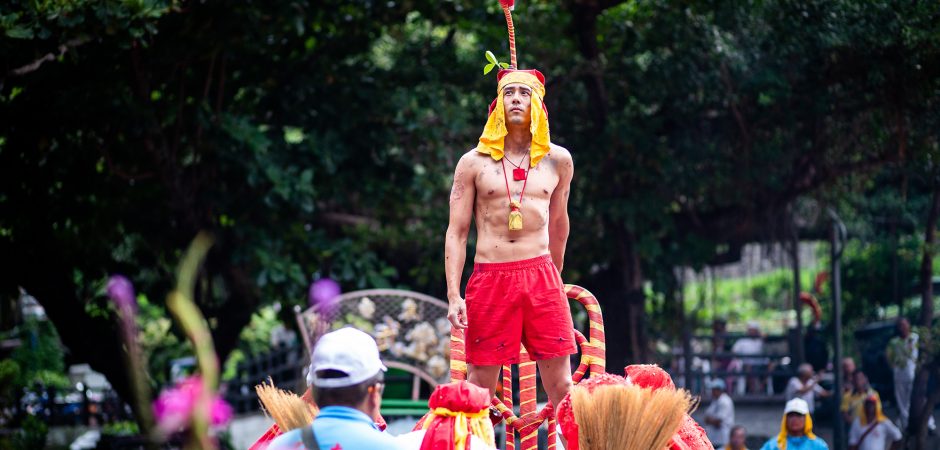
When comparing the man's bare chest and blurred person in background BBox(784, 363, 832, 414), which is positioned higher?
the man's bare chest

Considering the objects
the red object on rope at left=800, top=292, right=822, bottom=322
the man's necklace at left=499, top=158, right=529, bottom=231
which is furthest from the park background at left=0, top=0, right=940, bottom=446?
the man's necklace at left=499, top=158, right=529, bottom=231

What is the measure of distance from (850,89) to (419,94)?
4535 millimetres

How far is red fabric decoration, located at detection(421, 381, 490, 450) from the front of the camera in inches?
165

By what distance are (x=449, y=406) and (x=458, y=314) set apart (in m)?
1.16

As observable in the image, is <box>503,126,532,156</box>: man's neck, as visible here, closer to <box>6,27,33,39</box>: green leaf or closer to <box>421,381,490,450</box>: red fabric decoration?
<box>421,381,490,450</box>: red fabric decoration

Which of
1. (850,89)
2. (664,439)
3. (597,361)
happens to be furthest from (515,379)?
(664,439)

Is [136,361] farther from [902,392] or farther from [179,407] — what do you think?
[902,392]

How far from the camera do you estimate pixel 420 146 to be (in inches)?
496

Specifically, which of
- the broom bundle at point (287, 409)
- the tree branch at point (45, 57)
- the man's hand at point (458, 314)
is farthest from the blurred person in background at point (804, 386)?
the broom bundle at point (287, 409)

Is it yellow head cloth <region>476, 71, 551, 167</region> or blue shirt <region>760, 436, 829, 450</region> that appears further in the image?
blue shirt <region>760, 436, 829, 450</region>

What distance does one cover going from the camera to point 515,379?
44.7 feet

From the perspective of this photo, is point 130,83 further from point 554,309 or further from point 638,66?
point 554,309

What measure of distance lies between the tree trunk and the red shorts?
6685 mm

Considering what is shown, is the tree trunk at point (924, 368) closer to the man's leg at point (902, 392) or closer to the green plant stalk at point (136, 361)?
the man's leg at point (902, 392)
